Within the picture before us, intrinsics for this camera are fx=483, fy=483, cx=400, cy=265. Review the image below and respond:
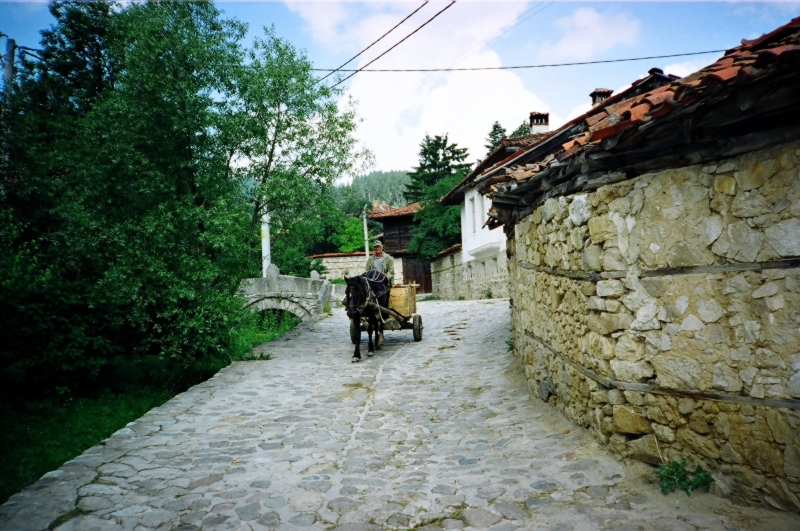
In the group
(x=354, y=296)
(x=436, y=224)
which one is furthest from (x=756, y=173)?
(x=436, y=224)

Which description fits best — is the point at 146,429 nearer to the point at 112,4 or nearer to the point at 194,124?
the point at 194,124

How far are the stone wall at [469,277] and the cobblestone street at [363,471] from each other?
12.1 metres

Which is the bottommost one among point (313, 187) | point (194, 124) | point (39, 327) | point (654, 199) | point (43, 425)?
point (43, 425)

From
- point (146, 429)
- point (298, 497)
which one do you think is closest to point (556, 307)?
point (298, 497)

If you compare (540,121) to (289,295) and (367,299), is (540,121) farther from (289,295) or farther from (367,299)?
(367,299)

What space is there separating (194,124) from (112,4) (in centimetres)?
796

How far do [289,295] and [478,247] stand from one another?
8.01 m

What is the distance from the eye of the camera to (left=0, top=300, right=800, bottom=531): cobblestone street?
11.1ft

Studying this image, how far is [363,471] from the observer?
14.3 ft

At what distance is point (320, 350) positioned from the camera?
35.5 feet

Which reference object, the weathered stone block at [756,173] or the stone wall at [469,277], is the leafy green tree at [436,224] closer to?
the stone wall at [469,277]

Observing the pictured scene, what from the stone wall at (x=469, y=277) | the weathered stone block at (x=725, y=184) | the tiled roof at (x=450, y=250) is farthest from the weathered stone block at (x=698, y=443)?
the tiled roof at (x=450, y=250)

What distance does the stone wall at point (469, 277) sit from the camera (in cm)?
1952

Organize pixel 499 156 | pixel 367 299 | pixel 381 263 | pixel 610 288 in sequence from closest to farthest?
pixel 610 288, pixel 367 299, pixel 381 263, pixel 499 156
